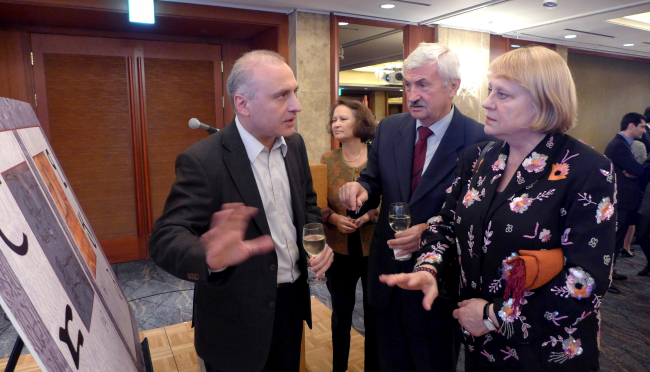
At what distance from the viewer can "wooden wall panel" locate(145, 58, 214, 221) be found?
17.4 ft

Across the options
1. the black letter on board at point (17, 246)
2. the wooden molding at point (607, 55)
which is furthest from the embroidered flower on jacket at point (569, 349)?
the wooden molding at point (607, 55)

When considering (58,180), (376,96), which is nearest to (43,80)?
(58,180)

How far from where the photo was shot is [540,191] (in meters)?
1.30

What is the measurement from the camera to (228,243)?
49.0 inches

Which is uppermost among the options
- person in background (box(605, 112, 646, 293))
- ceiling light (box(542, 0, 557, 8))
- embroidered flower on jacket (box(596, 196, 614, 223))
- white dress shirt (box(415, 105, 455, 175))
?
ceiling light (box(542, 0, 557, 8))

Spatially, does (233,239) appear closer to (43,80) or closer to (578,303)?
(578,303)

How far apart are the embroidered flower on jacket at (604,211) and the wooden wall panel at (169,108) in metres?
5.04

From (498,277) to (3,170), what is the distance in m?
1.37

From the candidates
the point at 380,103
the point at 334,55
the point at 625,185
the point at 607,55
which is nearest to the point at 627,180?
the point at 625,185

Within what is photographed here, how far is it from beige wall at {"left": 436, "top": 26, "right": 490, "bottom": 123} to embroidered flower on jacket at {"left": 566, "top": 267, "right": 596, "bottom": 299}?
543cm

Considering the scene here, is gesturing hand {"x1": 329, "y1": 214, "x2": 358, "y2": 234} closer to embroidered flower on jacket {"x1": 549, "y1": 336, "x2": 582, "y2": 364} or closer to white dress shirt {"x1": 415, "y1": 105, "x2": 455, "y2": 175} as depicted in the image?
white dress shirt {"x1": 415, "y1": 105, "x2": 455, "y2": 175}

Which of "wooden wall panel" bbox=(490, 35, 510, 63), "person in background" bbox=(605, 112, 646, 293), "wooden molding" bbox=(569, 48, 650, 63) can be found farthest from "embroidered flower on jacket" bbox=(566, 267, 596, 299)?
"wooden molding" bbox=(569, 48, 650, 63)

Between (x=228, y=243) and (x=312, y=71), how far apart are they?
4.38 meters

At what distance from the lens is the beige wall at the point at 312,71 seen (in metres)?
5.20
